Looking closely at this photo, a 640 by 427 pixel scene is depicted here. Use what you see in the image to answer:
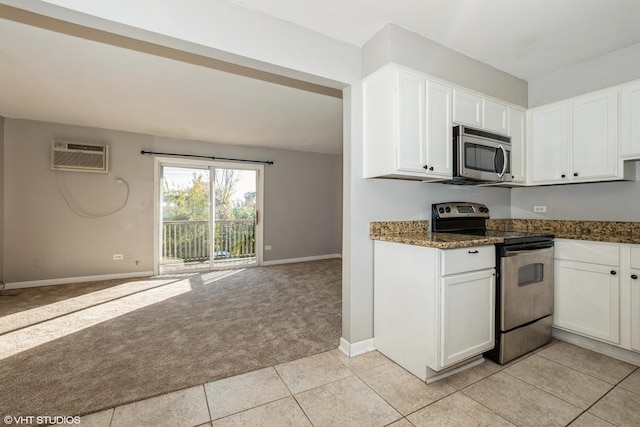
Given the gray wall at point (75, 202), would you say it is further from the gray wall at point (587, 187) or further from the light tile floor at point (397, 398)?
the gray wall at point (587, 187)

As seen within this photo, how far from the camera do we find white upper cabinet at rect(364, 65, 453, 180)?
203cm

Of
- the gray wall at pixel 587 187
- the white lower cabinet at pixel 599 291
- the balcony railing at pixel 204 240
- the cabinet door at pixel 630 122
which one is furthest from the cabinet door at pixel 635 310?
the balcony railing at pixel 204 240

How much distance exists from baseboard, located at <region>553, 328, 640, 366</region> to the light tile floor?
0.24ft

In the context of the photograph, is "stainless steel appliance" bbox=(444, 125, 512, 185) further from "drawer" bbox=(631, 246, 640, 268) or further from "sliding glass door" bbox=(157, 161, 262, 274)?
"sliding glass door" bbox=(157, 161, 262, 274)

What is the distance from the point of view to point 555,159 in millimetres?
2668

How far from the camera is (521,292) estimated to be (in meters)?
2.17

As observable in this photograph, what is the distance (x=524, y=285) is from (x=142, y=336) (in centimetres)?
334

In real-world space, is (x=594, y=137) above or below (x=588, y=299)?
above

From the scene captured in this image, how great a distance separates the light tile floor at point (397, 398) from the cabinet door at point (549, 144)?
5.34 ft

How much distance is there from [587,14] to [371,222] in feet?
6.90

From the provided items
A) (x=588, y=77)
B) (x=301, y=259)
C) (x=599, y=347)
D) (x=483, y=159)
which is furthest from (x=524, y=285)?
(x=301, y=259)

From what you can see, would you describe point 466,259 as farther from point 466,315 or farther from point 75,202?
point 75,202

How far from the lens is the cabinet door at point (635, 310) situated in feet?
6.66

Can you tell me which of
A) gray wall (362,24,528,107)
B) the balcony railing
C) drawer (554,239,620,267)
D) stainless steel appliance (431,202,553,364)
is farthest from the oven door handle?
the balcony railing
